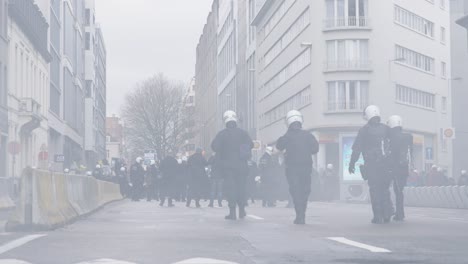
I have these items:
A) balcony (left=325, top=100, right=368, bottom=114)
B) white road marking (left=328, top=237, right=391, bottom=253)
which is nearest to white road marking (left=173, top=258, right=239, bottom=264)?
white road marking (left=328, top=237, right=391, bottom=253)

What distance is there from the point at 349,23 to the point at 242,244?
169 ft

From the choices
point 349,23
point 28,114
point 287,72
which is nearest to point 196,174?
point 28,114

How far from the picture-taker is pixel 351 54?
61.0 metres

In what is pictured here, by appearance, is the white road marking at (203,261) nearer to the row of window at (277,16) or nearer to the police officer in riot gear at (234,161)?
the police officer in riot gear at (234,161)

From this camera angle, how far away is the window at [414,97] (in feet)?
211

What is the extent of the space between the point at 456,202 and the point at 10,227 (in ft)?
73.8

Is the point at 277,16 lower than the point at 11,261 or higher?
higher

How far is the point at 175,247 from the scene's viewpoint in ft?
33.3

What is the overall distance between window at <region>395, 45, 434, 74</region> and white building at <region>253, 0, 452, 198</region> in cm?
7

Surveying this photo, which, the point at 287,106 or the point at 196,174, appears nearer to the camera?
the point at 196,174

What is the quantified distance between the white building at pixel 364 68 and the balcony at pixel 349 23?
6 cm

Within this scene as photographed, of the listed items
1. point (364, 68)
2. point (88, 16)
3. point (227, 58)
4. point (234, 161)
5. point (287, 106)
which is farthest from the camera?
point (88, 16)

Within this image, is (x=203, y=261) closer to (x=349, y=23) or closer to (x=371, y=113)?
(x=371, y=113)

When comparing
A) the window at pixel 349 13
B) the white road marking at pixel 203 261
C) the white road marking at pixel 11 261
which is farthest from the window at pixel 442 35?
the white road marking at pixel 11 261
